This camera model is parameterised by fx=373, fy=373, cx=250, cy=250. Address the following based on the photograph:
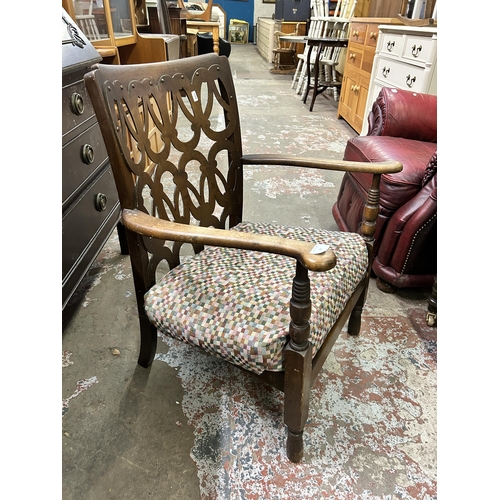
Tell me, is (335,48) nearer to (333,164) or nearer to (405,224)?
(405,224)

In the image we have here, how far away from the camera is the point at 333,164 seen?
1187mm

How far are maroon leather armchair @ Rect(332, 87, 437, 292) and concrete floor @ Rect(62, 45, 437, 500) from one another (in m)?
0.16

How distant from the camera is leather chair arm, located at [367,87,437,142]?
186cm

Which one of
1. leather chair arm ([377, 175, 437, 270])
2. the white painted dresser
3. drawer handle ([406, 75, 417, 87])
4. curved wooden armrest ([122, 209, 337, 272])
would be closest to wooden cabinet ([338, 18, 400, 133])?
the white painted dresser

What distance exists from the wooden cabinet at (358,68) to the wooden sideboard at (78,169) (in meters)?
2.84

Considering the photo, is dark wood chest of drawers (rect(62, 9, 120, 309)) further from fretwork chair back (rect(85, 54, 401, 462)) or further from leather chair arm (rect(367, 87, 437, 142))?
leather chair arm (rect(367, 87, 437, 142))

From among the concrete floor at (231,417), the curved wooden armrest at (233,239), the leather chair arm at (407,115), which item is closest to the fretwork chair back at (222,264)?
the curved wooden armrest at (233,239)

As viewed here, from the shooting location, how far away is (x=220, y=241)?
775mm

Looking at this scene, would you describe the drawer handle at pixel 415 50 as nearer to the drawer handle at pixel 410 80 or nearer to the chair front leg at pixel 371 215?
the drawer handle at pixel 410 80

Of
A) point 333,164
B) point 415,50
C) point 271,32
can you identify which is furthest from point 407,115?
point 271,32

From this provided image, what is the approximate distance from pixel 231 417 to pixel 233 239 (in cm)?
66

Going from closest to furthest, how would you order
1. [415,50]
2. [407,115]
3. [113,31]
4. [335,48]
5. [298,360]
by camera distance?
[298,360] < [407,115] < [113,31] < [415,50] < [335,48]

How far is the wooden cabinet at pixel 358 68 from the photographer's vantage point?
138 inches
